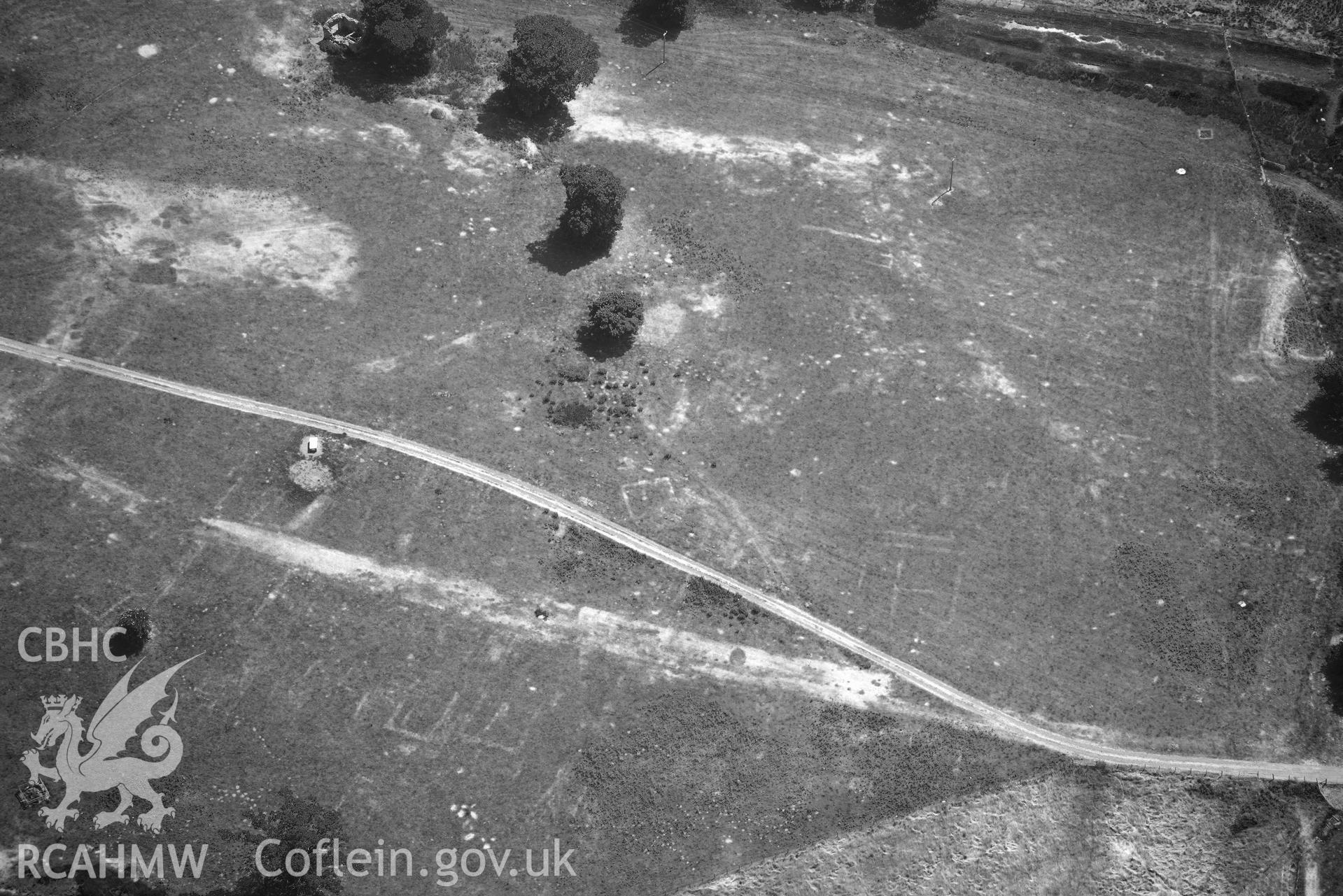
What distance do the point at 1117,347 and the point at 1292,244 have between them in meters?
14.9

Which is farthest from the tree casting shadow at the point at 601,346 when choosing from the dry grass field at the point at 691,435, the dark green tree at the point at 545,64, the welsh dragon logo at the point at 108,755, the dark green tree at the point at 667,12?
the welsh dragon logo at the point at 108,755

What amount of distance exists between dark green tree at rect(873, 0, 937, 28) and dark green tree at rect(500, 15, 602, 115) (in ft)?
70.6

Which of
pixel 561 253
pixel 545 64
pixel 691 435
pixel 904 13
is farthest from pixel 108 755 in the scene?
pixel 904 13

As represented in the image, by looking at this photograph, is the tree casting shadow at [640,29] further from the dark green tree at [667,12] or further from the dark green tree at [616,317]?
the dark green tree at [616,317]

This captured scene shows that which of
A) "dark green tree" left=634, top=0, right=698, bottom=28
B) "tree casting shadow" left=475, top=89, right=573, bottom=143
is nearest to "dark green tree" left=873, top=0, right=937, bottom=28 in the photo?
"dark green tree" left=634, top=0, right=698, bottom=28

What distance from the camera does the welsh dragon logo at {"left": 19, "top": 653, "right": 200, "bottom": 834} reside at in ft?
138

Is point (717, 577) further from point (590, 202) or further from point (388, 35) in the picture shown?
point (388, 35)

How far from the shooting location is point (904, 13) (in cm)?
7100

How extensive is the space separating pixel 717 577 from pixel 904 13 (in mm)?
44671

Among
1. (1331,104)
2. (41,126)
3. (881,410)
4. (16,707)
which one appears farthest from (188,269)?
(1331,104)

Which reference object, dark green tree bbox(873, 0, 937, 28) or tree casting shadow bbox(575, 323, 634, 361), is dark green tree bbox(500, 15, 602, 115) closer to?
tree casting shadow bbox(575, 323, 634, 361)

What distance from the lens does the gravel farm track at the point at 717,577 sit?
47219 millimetres

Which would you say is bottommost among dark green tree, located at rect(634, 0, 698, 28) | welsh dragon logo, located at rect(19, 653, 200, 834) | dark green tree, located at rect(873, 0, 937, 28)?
welsh dragon logo, located at rect(19, 653, 200, 834)

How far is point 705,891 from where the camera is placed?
145 feet
